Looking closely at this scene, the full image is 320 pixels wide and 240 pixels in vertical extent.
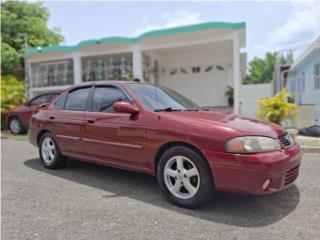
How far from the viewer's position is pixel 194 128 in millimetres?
3494

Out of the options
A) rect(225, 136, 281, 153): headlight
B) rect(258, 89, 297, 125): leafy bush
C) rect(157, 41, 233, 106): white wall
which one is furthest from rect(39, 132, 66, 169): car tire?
rect(157, 41, 233, 106): white wall

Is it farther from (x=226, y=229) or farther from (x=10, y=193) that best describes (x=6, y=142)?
(x=226, y=229)

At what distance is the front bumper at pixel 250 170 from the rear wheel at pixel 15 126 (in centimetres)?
906

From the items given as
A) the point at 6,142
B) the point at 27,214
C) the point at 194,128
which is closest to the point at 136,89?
the point at 194,128

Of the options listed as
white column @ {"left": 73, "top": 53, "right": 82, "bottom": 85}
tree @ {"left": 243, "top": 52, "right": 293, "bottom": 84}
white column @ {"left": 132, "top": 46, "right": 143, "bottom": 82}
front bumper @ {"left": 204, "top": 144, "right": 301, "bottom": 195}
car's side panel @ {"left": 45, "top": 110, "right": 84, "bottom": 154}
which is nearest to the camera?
front bumper @ {"left": 204, "top": 144, "right": 301, "bottom": 195}

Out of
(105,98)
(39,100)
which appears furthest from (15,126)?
(105,98)

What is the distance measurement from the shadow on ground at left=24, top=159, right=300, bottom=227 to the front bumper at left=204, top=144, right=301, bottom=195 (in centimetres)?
31

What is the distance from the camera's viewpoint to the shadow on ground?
3.29 m

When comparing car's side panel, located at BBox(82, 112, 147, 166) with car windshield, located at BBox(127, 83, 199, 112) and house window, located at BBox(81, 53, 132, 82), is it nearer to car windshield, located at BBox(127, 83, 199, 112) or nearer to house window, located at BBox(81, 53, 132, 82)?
A: car windshield, located at BBox(127, 83, 199, 112)

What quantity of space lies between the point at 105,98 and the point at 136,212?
1986 mm

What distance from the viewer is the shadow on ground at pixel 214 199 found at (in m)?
3.29

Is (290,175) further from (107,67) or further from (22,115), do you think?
(107,67)

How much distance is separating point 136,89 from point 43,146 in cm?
244

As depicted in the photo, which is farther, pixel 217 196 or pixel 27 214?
pixel 217 196
